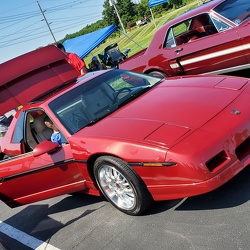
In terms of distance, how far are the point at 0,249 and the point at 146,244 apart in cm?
128

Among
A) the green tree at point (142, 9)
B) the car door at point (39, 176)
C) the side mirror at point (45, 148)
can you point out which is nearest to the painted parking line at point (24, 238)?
the car door at point (39, 176)

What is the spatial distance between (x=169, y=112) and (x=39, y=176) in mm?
1707

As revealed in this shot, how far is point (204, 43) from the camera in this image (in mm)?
6352

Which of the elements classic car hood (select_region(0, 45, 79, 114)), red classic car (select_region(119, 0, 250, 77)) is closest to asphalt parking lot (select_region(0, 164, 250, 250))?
classic car hood (select_region(0, 45, 79, 114))

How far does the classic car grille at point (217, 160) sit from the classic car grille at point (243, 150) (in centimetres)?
18

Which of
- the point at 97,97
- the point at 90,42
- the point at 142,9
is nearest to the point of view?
the point at 97,97

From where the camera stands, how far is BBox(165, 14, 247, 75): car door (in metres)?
5.99

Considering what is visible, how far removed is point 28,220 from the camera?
4492mm

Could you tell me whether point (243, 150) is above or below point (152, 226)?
above

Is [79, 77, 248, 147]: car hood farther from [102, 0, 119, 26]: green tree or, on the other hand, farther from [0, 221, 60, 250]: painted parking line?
[102, 0, 119, 26]: green tree

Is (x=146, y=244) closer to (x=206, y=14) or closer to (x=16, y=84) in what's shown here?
(x=16, y=84)

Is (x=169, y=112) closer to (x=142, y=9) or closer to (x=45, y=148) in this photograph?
(x=45, y=148)

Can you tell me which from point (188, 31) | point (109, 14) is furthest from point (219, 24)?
point (109, 14)

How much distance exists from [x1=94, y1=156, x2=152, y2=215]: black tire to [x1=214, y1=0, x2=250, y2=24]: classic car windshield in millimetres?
3976
